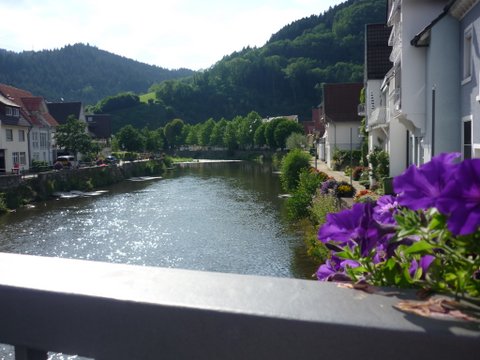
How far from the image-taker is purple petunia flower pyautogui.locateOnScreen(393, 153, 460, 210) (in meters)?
1.31

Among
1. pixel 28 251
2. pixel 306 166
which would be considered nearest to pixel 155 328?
pixel 28 251

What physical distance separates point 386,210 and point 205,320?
2.76ft

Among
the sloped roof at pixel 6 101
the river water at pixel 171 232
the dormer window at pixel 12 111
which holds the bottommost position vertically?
the river water at pixel 171 232

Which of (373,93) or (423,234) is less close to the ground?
(373,93)

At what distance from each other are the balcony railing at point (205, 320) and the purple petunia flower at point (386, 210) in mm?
372

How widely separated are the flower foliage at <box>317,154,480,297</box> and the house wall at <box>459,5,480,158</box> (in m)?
13.1

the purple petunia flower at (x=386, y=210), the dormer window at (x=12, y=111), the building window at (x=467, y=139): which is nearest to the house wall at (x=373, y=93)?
the building window at (x=467, y=139)

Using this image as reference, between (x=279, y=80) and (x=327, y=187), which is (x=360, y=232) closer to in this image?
(x=327, y=187)

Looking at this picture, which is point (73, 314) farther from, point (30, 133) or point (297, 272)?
point (30, 133)

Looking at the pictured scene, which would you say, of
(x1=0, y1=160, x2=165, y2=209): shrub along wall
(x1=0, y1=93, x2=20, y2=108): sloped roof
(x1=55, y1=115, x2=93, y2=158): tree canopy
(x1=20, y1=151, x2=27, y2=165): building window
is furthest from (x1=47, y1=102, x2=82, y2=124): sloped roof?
(x1=0, y1=93, x2=20, y2=108): sloped roof

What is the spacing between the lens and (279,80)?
166 m

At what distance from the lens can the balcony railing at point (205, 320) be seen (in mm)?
1230

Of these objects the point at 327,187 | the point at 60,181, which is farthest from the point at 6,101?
the point at 327,187

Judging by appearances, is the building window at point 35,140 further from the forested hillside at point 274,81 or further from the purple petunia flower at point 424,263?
the forested hillside at point 274,81
